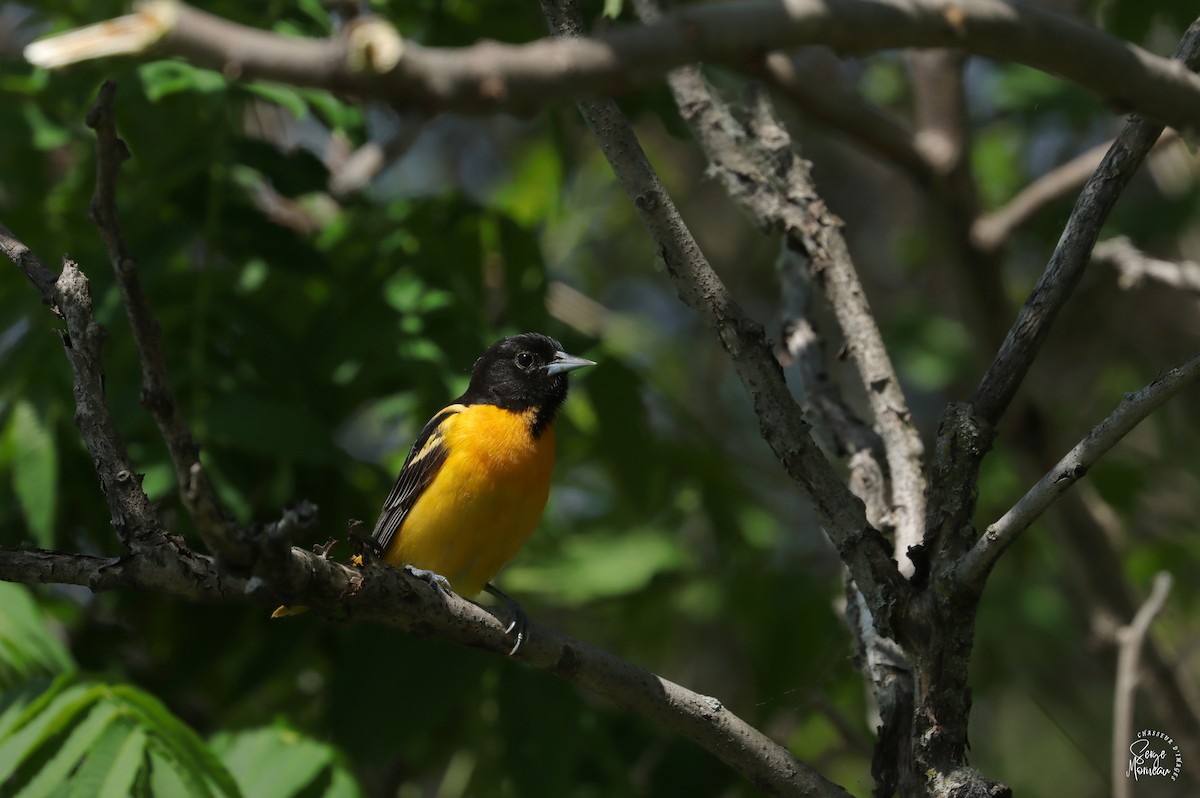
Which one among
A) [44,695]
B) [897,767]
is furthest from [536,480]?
[897,767]

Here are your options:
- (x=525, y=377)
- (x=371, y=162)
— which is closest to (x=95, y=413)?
Answer: (x=525, y=377)

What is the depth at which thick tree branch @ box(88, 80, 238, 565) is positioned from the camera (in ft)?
6.88

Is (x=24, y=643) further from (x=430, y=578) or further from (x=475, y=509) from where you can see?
(x=475, y=509)

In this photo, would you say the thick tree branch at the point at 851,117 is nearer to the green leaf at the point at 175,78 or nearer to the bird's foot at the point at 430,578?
the green leaf at the point at 175,78

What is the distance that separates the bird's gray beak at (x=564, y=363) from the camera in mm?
5538

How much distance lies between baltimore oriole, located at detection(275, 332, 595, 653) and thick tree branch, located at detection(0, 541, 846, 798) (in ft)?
5.25

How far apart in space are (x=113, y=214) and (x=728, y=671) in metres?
7.77

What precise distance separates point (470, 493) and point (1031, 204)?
3.56 m

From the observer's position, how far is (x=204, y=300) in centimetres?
500

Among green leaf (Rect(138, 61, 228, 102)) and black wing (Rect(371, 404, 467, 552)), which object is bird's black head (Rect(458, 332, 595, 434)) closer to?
black wing (Rect(371, 404, 467, 552))

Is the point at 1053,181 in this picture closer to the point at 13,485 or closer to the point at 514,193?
the point at 514,193

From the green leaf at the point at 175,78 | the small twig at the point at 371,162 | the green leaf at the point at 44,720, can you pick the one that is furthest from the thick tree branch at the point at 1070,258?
the small twig at the point at 371,162

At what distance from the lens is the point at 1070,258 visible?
309 centimetres

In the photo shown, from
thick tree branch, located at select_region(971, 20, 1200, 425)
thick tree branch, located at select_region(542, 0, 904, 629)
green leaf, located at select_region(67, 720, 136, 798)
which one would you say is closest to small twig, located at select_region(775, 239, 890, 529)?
thick tree branch, located at select_region(542, 0, 904, 629)
